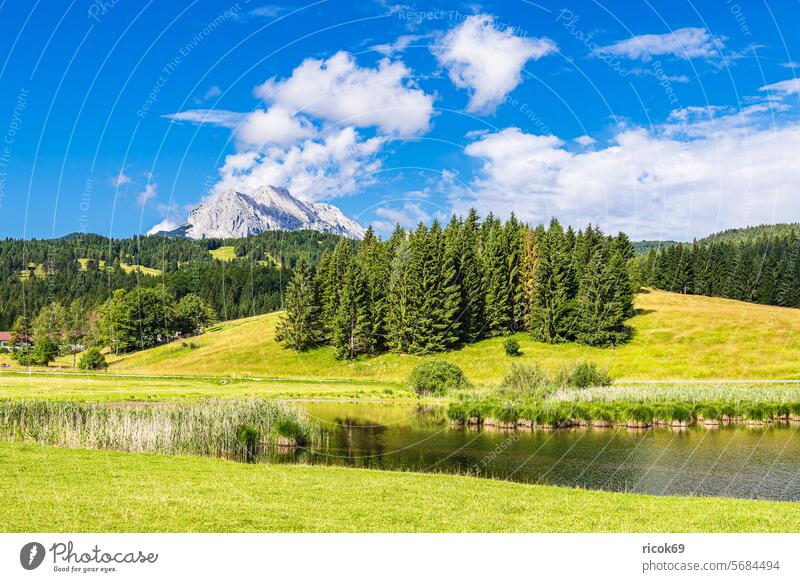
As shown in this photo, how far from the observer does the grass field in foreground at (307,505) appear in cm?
1390

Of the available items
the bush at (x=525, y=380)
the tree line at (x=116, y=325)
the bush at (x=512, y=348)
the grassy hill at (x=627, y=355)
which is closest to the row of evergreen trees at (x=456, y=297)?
the grassy hill at (x=627, y=355)

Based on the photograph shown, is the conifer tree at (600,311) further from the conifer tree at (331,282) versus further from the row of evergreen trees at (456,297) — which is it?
the conifer tree at (331,282)

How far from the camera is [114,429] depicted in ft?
94.1

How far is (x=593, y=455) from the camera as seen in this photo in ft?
106

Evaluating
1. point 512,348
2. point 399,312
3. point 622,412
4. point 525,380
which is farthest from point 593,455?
point 399,312

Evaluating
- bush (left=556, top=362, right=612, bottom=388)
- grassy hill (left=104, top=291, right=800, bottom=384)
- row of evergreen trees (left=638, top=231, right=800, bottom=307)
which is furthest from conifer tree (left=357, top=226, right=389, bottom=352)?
row of evergreen trees (left=638, top=231, right=800, bottom=307)

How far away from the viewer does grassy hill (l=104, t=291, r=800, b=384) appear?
7362 centimetres

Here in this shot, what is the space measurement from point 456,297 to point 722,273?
82.3 metres

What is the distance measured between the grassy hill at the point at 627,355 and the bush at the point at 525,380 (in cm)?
1295

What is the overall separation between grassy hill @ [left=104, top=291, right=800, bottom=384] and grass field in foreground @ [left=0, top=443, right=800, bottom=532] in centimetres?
4991

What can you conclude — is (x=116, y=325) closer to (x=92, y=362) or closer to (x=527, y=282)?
(x=92, y=362)

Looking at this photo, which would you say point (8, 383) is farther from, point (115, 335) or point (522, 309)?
point (522, 309)

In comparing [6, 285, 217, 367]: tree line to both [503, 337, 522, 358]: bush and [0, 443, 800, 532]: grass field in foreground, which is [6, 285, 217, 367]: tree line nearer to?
[503, 337, 522, 358]: bush
